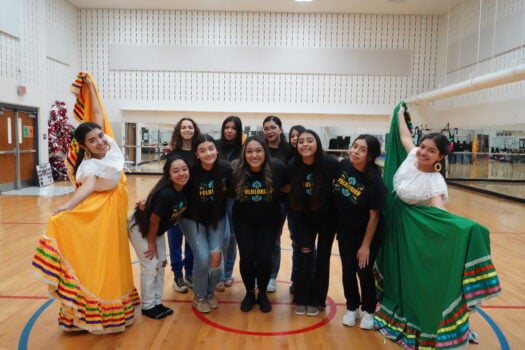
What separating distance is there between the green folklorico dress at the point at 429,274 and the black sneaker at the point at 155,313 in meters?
1.65


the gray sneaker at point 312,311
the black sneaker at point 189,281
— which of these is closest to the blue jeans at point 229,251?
the black sneaker at point 189,281

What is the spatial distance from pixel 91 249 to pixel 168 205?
23.8 inches

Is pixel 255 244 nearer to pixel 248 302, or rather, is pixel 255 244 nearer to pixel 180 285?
pixel 248 302

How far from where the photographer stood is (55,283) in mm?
2670

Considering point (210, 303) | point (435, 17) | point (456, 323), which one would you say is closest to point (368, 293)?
point (456, 323)

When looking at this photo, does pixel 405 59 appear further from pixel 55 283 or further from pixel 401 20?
pixel 55 283

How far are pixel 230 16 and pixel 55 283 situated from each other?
38.9 ft

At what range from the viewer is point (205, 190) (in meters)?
3.09

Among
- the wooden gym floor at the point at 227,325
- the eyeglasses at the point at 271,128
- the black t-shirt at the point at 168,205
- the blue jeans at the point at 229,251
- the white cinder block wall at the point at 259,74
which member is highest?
the white cinder block wall at the point at 259,74

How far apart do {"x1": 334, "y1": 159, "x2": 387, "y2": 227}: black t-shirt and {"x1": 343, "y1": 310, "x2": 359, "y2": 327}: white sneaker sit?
2.34 feet

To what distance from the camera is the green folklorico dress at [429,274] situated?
93.8 inches

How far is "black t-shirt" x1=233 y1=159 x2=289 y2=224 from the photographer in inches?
121

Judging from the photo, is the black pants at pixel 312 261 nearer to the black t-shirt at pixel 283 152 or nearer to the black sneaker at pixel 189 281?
the black t-shirt at pixel 283 152

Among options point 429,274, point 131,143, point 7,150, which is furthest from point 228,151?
point 131,143
